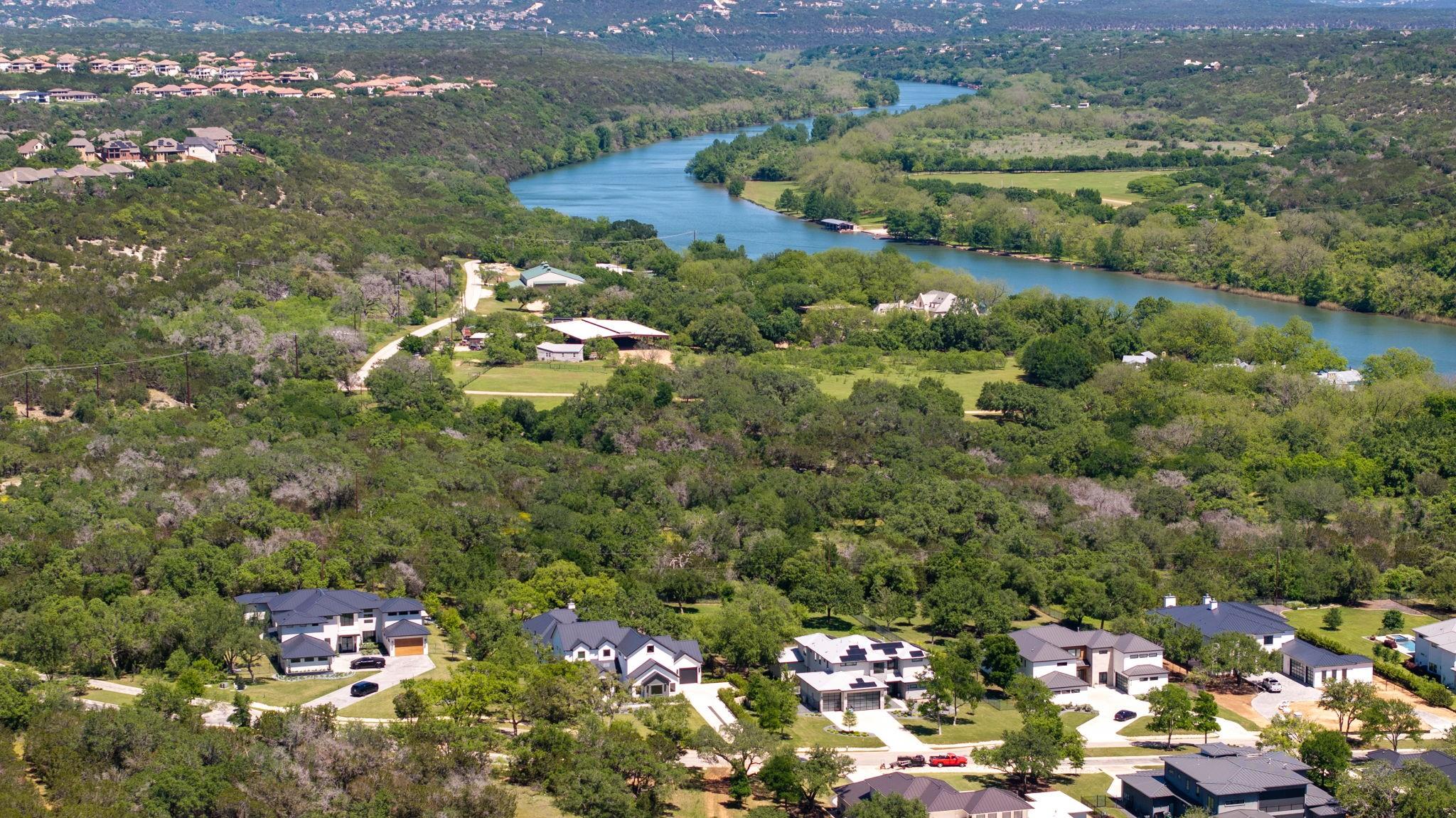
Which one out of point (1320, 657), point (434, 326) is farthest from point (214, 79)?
point (1320, 657)

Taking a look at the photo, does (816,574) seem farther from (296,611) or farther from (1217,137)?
Result: (1217,137)

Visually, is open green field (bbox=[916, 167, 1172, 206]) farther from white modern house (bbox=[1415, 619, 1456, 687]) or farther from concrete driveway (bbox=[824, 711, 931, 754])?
concrete driveway (bbox=[824, 711, 931, 754])

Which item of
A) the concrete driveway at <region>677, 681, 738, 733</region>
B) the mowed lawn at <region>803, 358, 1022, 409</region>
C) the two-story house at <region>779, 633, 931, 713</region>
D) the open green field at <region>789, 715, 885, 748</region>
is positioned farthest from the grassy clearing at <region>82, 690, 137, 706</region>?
the mowed lawn at <region>803, 358, 1022, 409</region>

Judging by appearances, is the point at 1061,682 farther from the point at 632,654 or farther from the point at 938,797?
the point at 632,654

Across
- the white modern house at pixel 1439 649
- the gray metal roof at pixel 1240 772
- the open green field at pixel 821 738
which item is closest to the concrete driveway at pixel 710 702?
the open green field at pixel 821 738

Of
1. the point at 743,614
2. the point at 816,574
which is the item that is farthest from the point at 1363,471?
the point at 743,614

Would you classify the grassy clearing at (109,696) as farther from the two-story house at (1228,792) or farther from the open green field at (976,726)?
the two-story house at (1228,792)
